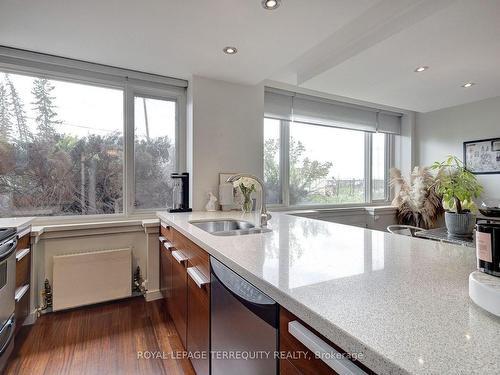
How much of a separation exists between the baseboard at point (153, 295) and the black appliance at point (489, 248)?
255cm

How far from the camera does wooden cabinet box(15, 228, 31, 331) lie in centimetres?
182

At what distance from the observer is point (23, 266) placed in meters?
1.96

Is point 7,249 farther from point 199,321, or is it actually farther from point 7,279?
point 199,321

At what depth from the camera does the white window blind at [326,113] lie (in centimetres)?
330

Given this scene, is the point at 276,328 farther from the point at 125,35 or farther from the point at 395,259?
the point at 125,35

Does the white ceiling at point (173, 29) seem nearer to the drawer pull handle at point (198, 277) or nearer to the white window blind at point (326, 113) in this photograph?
the white window blind at point (326, 113)

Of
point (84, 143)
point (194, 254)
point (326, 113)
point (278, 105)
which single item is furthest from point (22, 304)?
point (326, 113)

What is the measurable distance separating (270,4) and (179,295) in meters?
1.90

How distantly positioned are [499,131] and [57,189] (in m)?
5.02

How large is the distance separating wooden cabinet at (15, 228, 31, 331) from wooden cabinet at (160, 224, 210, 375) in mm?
984

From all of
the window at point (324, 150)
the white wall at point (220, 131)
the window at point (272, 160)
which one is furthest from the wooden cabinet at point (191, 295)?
the window at point (324, 150)

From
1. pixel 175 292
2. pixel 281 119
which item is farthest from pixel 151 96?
pixel 175 292

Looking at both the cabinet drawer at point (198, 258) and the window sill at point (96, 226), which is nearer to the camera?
the cabinet drawer at point (198, 258)

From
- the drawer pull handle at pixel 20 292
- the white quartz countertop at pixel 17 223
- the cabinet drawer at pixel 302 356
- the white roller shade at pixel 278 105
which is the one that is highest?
the white roller shade at pixel 278 105
